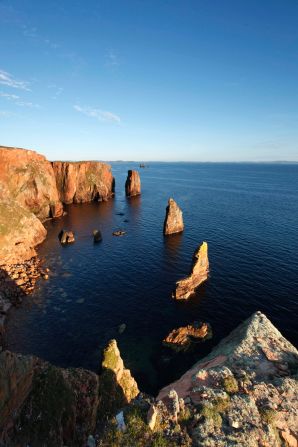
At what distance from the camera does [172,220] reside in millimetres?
82438

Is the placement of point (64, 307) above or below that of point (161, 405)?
below

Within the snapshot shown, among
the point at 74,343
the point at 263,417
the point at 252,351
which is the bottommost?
the point at 74,343

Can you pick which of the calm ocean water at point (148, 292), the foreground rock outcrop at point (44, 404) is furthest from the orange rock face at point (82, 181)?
the foreground rock outcrop at point (44, 404)

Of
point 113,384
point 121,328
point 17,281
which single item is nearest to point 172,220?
point 121,328

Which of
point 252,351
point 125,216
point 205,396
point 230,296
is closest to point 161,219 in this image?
point 125,216

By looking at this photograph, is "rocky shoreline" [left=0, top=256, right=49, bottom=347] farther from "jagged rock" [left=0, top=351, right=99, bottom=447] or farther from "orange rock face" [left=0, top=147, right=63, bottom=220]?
"orange rock face" [left=0, top=147, right=63, bottom=220]

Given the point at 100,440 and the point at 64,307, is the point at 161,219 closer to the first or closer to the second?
the point at 64,307

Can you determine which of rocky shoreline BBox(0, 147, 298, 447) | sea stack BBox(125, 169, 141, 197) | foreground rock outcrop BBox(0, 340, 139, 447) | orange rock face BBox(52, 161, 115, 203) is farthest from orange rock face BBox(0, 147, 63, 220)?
foreground rock outcrop BBox(0, 340, 139, 447)

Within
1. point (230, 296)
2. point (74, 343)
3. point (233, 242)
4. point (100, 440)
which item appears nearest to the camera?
point (100, 440)

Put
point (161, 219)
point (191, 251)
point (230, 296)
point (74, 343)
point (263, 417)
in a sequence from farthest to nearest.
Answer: point (161, 219)
point (191, 251)
point (230, 296)
point (74, 343)
point (263, 417)

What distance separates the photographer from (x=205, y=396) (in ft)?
62.7

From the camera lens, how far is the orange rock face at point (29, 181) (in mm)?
90250

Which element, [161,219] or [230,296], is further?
[161,219]

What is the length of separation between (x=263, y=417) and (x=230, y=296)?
106ft
